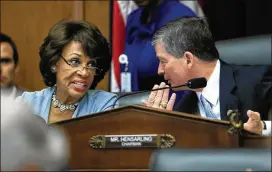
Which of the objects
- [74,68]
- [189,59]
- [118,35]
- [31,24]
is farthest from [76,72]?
[31,24]

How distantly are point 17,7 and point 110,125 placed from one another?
12.2ft

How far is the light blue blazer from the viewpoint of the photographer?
278cm

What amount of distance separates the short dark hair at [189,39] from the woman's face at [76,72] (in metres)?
0.31

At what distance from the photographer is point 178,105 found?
2812mm

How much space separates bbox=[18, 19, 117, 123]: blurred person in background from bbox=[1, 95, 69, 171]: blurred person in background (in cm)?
161

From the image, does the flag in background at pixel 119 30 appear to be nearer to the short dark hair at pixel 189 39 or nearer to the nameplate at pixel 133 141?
the short dark hair at pixel 189 39

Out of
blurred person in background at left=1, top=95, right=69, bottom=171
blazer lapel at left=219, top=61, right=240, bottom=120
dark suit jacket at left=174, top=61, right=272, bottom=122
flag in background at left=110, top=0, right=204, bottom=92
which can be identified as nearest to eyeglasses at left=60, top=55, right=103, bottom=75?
dark suit jacket at left=174, top=61, right=272, bottom=122

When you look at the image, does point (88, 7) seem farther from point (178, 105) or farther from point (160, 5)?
point (178, 105)

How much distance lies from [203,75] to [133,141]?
3.23ft

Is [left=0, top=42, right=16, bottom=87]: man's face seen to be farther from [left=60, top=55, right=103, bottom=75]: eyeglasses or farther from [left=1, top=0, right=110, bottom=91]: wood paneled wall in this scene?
[left=60, top=55, right=103, bottom=75]: eyeglasses

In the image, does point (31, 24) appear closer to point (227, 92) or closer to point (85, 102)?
point (85, 102)

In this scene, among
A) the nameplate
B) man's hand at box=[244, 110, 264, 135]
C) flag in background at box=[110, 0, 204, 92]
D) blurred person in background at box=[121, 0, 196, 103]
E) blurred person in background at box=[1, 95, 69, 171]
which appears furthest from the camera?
flag in background at box=[110, 0, 204, 92]

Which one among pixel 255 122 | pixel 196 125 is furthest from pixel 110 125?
pixel 255 122

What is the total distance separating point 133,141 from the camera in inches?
75.7
